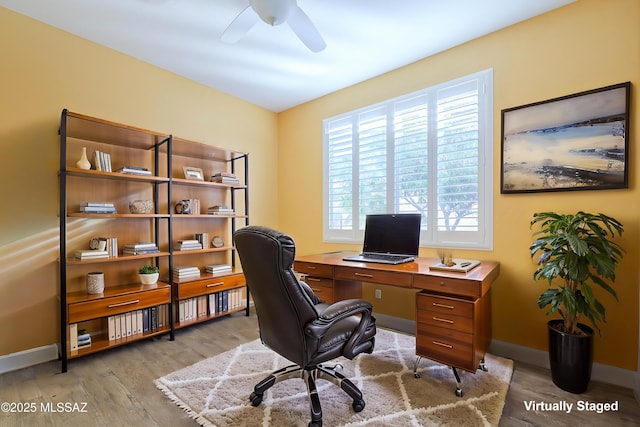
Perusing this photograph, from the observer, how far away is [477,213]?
270 cm

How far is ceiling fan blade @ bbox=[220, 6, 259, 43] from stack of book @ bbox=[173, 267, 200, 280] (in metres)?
2.31

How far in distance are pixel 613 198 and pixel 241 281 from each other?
11.7ft

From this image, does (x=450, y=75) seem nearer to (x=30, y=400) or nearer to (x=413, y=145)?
(x=413, y=145)

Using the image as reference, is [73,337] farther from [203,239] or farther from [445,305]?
[445,305]

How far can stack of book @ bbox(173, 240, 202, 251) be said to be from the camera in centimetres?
315

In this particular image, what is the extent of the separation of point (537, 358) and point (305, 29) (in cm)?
322

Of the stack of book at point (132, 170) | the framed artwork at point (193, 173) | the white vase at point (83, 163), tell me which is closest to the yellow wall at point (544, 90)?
the framed artwork at point (193, 173)

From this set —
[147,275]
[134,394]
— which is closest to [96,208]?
[147,275]

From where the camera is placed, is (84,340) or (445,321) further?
(84,340)

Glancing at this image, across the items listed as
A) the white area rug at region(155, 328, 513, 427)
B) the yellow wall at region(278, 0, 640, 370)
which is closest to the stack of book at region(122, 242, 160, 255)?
the white area rug at region(155, 328, 513, 427)

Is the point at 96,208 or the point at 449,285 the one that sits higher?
the point at 96,208

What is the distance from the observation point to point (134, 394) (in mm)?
1978

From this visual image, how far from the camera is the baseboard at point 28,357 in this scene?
227 centimetres

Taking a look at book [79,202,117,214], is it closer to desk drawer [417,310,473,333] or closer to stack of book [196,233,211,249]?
stack of book [196,233,211,249]
